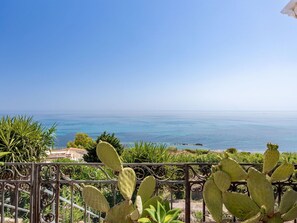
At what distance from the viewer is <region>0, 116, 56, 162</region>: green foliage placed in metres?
5.38

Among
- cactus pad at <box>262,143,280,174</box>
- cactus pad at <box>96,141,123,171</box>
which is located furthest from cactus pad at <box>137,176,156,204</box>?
cactus pad at <box>262,143,280,174</box>

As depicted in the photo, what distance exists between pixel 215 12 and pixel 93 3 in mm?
7461

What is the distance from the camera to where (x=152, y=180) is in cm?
146

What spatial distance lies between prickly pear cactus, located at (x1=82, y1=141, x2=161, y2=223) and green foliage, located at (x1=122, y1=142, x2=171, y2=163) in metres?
4.39

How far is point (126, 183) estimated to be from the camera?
1384mm

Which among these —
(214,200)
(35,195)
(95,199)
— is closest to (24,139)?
(35,195)

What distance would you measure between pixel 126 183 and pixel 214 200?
0.37m

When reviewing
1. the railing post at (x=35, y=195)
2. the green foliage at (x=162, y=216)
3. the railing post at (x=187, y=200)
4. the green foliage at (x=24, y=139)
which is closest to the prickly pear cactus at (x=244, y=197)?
the green foliage at (x=162, y=216)

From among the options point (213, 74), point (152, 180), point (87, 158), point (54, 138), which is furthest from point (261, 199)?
point (213, 74)

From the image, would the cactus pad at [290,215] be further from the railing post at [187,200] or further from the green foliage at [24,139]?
the green foliage at [24,139]

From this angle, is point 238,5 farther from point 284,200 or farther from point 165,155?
point 284,200

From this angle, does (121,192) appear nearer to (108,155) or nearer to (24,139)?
(108,155)

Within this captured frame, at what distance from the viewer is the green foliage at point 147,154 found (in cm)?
586

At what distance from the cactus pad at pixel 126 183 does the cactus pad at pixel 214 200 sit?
31cm
